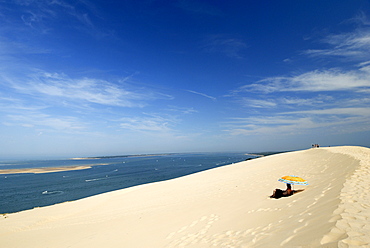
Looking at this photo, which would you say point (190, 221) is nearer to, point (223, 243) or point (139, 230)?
point (139, 230)

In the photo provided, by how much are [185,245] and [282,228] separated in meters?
2.74

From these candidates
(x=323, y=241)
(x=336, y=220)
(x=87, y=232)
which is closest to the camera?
(x=323, y=241)

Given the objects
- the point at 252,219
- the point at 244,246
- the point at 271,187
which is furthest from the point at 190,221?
the point at 271,187

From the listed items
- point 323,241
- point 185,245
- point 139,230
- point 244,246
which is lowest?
point 139,230

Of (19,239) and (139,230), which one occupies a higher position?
(139,230)

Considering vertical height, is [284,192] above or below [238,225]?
above

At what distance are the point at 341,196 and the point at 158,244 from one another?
571 cm

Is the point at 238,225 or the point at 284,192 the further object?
the point at 284,192

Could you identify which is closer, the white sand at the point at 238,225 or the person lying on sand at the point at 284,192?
the white sand at the point at 238,225

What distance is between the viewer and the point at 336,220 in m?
3.73

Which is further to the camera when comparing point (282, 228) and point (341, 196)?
point (341, 196)

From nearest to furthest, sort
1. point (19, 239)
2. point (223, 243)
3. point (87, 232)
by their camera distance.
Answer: point (223, 243) < point (87, 232) < point (19, 239)

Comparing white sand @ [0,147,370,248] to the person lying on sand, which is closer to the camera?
white sand @ [0,147,370,248]

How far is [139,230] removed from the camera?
A: 791 centimetres
